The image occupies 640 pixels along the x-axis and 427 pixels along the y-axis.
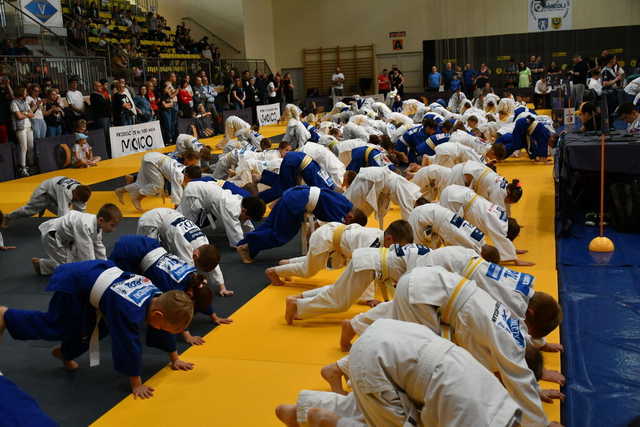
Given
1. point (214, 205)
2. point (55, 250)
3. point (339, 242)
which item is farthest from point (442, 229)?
point (55, 250)

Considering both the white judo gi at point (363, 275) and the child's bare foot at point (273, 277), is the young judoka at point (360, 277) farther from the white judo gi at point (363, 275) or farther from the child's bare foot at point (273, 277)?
the child's bare foot at point (273, 277)

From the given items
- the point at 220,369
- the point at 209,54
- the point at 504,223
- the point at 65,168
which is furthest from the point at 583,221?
the point at 209,54

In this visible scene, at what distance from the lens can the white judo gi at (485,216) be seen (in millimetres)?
6199

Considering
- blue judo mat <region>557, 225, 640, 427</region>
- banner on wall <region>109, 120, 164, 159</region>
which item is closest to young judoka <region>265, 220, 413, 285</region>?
blue judo mat <region>557, 225, 640, 427</region>

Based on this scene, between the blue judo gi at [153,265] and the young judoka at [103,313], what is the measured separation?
523 millimetres

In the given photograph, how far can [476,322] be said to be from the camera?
3354 millimetres

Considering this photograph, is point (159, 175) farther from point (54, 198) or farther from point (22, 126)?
point (22, 126)

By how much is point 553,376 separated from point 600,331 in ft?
3.32

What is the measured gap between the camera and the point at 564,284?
18.9 ft

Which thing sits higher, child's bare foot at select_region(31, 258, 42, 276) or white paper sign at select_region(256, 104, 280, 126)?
white paper sign at select_region(256, 104, 280, 126)

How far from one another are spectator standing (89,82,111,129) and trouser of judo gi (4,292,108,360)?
36.4 feet

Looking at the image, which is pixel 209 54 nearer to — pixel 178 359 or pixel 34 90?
pixel 34 90

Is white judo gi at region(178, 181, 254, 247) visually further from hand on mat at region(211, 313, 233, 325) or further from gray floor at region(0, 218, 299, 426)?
hand on mat at region(211, 313, 233, 325)

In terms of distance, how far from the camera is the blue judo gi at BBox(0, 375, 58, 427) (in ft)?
→ 7.39
